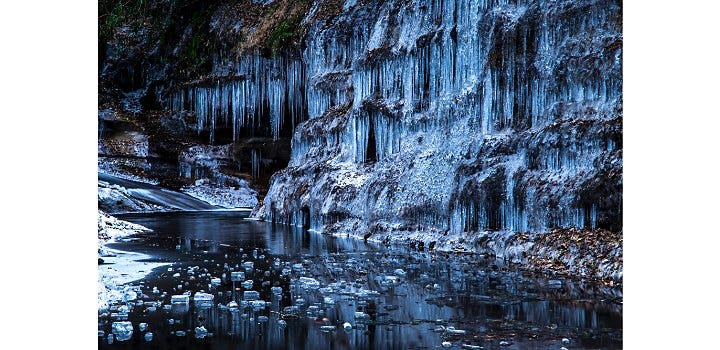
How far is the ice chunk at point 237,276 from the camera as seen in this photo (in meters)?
9.57

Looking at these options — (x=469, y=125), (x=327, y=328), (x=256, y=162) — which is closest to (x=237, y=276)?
Result: (x=327, y=328)

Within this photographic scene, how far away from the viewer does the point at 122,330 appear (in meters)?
6.22

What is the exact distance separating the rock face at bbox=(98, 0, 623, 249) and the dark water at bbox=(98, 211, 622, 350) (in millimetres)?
1747

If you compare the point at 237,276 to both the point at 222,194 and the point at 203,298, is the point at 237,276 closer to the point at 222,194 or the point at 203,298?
the point at 203,298

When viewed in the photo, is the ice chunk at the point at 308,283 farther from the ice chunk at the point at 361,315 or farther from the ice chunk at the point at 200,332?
the ice chunk at the point at 200,332

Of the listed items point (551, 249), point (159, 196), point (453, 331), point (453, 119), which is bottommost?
point (453, 331)

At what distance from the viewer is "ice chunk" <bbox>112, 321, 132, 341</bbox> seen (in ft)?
20.1

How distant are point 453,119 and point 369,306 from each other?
779 cm

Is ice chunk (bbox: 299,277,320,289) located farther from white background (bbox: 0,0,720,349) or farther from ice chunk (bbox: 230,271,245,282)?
white background (bbox: 0,0,720,349)

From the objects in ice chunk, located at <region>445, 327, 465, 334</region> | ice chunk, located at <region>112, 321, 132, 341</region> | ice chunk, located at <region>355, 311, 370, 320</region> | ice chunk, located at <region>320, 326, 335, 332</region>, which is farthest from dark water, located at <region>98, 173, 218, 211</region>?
ice chunk, located at <region>445, 327, 465, 334</region>

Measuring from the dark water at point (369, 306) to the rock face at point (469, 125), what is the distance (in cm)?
177

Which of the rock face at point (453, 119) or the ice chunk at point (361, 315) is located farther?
the rock face at point (453, 119)

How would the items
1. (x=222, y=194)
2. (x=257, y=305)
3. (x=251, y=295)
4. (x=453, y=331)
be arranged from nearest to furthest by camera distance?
(x=453, y=331), (x=257, y=305), (x=251, y=295), (x=222, y=194)
